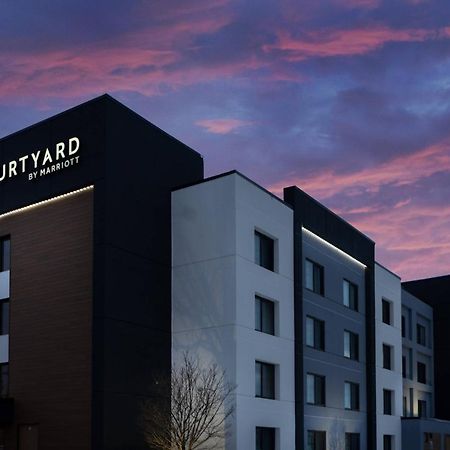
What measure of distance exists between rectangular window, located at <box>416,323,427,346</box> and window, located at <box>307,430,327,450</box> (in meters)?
31.2

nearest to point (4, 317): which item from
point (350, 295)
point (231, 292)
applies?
point (231, 292)

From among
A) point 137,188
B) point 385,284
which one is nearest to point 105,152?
point 137,188

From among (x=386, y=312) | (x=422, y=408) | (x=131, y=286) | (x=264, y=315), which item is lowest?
(x=422, y=408)

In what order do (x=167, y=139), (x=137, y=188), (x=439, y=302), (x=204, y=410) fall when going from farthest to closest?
(x=439, y=302)
(x=167, y=139)
(x=137, y=188)
(x=204, y=410)

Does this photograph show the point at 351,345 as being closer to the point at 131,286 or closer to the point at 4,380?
the point at 131,286

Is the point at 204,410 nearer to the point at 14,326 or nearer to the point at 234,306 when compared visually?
the point at 234,306

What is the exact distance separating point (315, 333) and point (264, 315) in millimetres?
7589

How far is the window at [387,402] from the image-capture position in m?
62.9

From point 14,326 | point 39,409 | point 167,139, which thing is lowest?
point 39,409

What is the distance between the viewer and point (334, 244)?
181 ft

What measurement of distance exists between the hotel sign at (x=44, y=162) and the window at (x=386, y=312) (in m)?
32.0

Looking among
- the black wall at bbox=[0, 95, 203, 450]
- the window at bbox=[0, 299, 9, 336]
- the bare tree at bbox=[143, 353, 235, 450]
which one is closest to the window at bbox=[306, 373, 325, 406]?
the bare tree at bbox=[143, 353, 235, 450]

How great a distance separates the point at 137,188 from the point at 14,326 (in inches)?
389

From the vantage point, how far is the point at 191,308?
1708 inches
